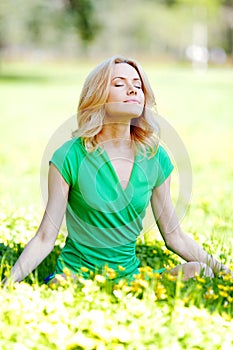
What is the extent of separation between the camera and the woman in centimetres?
339

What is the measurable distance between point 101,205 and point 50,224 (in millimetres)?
266

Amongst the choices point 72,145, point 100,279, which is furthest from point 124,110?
point 100,279

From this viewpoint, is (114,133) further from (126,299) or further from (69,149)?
(126,299)

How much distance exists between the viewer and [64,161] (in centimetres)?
337

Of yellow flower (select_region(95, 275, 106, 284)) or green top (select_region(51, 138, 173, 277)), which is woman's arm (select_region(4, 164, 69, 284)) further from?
yellow flower (select_region(95, 275, 106, 284))

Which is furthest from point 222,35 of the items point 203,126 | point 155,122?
point 155,122

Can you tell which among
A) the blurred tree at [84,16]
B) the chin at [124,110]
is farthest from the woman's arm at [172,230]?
the blurred tree at [84,16]

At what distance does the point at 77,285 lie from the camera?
3.19m

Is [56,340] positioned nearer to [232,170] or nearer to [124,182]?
[124,182]

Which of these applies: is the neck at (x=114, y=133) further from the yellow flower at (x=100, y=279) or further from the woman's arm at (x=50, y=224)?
the yellow flower at (x=100, y=279)

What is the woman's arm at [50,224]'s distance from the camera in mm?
3373

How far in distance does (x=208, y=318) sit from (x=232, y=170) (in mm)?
6777

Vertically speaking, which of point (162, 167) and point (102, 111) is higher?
point (102, 111)

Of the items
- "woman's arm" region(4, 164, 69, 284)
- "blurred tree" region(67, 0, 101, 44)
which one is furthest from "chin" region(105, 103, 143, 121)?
"blurred tree" region(67, 0, 101, 44)
